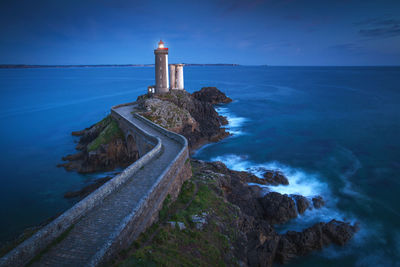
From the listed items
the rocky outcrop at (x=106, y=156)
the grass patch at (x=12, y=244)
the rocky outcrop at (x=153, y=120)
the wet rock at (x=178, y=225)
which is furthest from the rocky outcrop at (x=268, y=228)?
the grass patch at (x=12, y=244)

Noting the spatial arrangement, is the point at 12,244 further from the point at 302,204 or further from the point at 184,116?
the point at 184,116

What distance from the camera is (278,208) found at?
1731 centimetres

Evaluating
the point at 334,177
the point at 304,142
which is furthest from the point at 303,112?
the point at 334,177

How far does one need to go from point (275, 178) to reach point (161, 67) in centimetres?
2335

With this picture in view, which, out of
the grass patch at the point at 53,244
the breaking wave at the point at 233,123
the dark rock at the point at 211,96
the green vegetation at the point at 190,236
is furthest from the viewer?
the dark rock at the point at 211,96

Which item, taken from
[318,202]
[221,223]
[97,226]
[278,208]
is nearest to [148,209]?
[97,226]

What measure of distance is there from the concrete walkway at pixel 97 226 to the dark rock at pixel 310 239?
8.71m

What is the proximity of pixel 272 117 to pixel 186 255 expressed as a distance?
4277cm

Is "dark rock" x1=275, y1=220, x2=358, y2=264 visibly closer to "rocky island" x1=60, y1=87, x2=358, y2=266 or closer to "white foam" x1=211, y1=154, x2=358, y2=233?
"rocky island" x1=60, y1=87, x2=358, y2=266

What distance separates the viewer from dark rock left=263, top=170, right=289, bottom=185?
2192cm

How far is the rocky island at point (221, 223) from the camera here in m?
10.2

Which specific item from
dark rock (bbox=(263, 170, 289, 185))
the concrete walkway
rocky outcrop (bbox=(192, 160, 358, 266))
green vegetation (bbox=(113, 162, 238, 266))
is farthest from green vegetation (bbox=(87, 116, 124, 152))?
dark rock (bbox=(263, 170, 289, 185))

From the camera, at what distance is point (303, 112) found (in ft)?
172

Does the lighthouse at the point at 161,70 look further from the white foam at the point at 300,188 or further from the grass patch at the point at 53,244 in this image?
the grass patch at the point at 53,244
